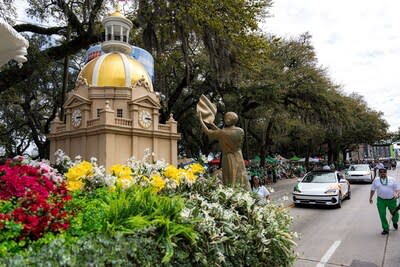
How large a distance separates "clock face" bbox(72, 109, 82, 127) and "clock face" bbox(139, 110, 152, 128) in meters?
3.30

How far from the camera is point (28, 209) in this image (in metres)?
2.83

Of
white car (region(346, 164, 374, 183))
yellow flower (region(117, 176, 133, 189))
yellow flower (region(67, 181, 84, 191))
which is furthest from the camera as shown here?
white car (region(346, 164, 374, 183))

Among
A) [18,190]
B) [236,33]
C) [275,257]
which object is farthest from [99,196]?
[236,33]

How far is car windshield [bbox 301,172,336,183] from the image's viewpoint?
44.9ft

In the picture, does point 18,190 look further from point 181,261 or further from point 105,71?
point 105,71

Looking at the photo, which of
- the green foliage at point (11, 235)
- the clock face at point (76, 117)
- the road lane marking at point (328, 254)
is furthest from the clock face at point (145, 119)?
the green foliage at point (11, 235)

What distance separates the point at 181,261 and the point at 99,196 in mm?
1354

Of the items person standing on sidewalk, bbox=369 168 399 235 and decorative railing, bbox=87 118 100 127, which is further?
decorative railing, bbox=87 118 100 127

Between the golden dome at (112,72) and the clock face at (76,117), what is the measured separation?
1.74 m

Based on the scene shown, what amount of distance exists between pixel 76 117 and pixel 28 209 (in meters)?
16.0

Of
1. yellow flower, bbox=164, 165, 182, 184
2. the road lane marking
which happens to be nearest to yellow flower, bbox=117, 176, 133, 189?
yellow flower, bbox=164, 165, 182, 184

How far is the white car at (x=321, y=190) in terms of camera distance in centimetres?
1260

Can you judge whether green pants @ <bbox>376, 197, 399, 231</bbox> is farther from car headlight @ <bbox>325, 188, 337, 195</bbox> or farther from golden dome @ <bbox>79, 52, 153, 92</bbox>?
golden dome @ <bbox>79, 52, 153, 92</bbox>

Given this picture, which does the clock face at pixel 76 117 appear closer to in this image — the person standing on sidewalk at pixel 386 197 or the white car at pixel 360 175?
the person standing on sidewalk at pixel 386 197
